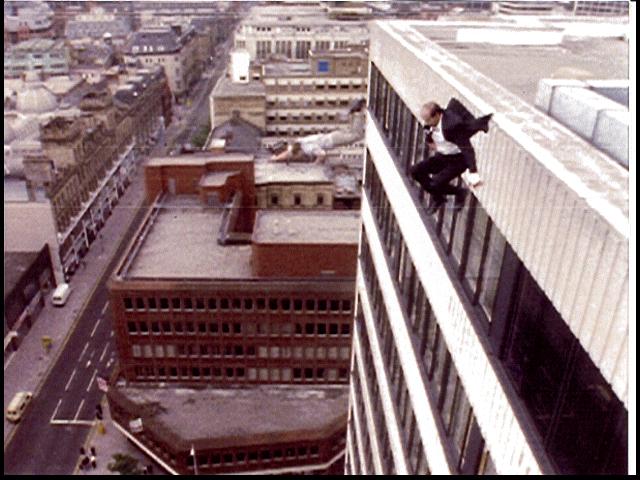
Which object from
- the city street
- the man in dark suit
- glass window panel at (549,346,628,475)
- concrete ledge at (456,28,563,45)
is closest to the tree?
the city street

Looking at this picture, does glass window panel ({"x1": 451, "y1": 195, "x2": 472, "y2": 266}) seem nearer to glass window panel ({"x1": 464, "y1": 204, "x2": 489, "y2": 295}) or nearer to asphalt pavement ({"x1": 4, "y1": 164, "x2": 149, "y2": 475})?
glass window panel ({"x1": 464, "y1": 204, "x2": 489, "y2": 295})

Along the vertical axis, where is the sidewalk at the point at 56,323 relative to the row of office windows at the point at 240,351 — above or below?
below

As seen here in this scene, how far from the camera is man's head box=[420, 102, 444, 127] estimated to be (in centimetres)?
881

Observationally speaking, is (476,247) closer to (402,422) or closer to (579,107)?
(579,107)

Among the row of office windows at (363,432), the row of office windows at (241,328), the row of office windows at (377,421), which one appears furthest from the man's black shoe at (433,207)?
the row of office windows at (241,328)

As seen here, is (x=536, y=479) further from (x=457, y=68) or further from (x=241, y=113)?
(x=241, y=113)

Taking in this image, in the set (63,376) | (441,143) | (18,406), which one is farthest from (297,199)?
(441,143)

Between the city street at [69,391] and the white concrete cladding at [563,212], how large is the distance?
141 feet

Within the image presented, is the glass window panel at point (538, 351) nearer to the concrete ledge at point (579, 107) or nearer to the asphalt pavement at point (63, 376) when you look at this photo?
the concrete ledge at point (579, 107)

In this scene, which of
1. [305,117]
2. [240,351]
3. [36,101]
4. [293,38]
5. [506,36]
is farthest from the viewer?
[293,38]

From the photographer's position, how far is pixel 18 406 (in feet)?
158

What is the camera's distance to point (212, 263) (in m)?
43.9

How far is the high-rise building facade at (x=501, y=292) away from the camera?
577 centimetres

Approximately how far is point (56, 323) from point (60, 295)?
351cm
